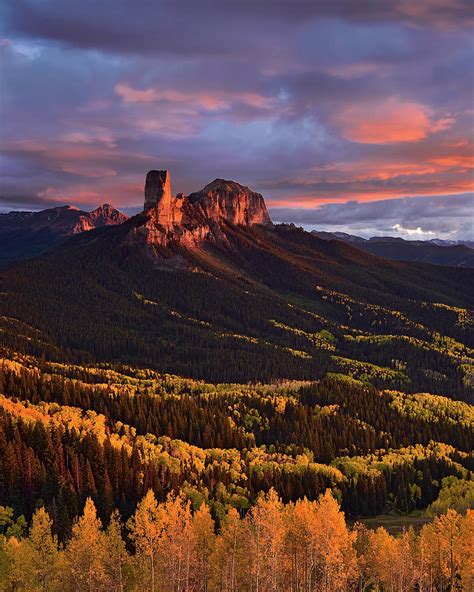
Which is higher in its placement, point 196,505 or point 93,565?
point 93,565

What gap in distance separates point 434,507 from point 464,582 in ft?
245

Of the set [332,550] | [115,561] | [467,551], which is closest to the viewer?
[115,561]

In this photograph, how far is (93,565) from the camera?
8006cm

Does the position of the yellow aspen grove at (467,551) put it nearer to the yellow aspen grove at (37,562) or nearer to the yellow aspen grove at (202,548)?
the yellow aspen grove at (202,548)

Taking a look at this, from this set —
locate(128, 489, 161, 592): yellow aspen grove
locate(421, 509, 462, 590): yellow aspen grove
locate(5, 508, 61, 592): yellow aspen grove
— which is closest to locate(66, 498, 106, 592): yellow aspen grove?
locate(5, 508, 61, 592): yellow aspen grove

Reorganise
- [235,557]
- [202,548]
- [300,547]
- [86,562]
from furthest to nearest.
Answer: [202,548] → [300,547] → [235,557] → [86,562]

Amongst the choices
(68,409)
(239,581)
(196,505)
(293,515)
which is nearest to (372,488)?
(196,505)

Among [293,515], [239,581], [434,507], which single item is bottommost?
[434,507]

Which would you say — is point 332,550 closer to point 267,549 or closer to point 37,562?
A: point 267,549

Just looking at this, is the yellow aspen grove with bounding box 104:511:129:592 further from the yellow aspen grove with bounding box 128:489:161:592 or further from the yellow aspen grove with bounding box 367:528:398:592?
the yellow aspen grove with bounding box 367:528:398:592

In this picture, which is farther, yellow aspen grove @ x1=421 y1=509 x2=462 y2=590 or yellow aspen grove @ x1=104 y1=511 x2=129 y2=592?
yellow aspen grove @ x1=421 y1=509 x2=462 y2=590

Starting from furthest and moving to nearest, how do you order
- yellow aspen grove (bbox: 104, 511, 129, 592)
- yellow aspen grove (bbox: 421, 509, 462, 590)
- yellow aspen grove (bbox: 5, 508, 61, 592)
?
yellow aspen grove (bbox: 421, 509, 462, 590) < yellow aspen grove (bbox: 104, 511, 129, 592) < yellow aspen grove (bbox: 5, 508, 61, 592)

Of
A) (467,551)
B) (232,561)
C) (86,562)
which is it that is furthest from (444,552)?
(86,562)

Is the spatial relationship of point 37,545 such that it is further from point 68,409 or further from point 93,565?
point 68,409
